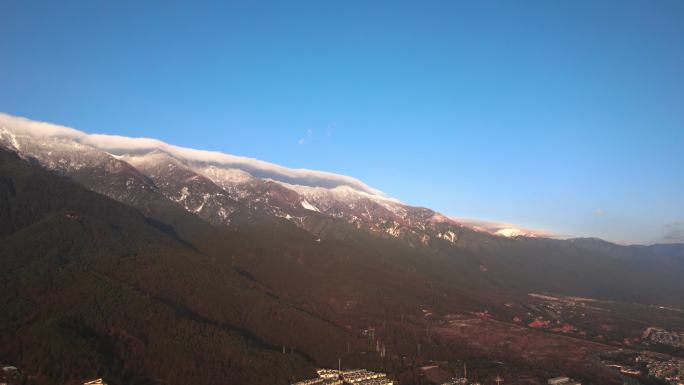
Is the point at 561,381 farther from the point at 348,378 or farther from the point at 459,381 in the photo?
the point at 348,378

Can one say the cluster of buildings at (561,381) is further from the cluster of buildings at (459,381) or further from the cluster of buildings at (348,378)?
the cluster of buildings at (348,378)

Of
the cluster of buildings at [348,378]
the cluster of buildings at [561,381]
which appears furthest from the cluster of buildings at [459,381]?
the cluster of buildings at [561,381]

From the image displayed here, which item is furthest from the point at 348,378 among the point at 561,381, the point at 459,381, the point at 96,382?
the point at 96,382

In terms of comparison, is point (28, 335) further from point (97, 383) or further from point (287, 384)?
point (287, 384)

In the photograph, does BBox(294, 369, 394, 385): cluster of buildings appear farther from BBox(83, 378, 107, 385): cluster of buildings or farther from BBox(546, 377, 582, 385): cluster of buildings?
BBox(546, 377, 582, 385): cluster of buildings

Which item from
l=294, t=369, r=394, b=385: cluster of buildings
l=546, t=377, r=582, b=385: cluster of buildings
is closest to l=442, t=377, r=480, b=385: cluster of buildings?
l=294, t=369, r=394, b=385: cluster of buildings

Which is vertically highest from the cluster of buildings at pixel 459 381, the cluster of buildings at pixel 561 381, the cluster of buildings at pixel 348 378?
the cluster of buildings at pixel 561 381

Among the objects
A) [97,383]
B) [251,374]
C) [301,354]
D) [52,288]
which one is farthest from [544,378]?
[52,288]

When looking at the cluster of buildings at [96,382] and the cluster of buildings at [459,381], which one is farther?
the cluster of buildings at [459,381]

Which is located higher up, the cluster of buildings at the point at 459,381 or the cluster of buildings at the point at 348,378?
the cluster of buildings at the point at 459,381
